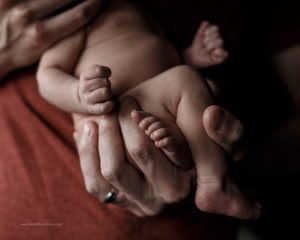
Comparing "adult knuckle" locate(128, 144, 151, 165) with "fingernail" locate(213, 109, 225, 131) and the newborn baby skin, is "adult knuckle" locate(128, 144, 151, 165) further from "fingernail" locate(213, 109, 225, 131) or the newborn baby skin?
"fingernail" locate(213, 109, 225, 131)

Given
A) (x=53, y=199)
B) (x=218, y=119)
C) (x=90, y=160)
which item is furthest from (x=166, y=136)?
(x=53, y=199)

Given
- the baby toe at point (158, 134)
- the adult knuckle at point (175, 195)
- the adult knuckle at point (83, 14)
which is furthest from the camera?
the adult knuckle at point (83, 14)

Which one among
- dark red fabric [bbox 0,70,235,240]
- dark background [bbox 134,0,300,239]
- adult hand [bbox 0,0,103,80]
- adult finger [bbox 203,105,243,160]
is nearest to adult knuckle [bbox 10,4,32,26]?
adult hand [bbox 0,0,103,80]

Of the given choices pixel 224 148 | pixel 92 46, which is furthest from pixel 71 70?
pixel 224 148

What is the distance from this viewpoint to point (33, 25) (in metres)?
0.94

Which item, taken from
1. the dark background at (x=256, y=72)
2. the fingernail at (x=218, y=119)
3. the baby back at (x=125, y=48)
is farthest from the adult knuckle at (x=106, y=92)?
the dark background at (x=256, y=72)

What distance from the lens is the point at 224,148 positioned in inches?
30.0

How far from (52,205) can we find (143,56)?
0.46m

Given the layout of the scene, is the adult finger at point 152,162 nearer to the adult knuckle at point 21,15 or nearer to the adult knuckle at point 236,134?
the adult knuckle at point 236,134

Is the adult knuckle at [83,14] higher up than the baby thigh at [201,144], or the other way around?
the adult knuckle at [83,14]

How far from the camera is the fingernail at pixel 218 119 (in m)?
0.70

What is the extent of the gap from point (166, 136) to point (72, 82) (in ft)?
0.99

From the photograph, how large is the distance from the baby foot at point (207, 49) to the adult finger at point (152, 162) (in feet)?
1.01

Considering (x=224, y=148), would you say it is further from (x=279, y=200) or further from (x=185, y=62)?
(x=279, y=200)
